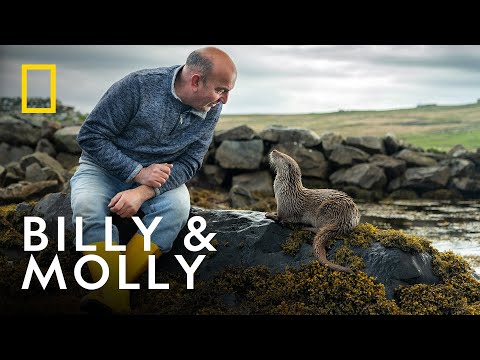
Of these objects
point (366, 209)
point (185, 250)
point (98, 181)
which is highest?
point (98, 181)

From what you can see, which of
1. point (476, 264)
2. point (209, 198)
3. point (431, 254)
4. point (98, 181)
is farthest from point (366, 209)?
point (98, 181)

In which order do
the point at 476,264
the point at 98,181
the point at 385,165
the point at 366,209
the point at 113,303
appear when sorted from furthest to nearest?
the point at 385,165
the point at 366,209
the point at 476,264
the point at 98,181
the point at 113,303

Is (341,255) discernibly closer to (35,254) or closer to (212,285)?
(212,285)

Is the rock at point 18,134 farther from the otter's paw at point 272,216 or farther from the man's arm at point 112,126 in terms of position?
the otter's paw at point 272,216

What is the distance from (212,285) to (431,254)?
2019 mm

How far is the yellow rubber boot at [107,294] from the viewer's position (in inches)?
200

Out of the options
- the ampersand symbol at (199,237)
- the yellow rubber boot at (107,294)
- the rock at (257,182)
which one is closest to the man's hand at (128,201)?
the yellow rubber boot at (107,294)

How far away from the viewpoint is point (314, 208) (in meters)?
5.84

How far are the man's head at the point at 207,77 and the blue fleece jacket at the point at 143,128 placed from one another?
0.15 meters

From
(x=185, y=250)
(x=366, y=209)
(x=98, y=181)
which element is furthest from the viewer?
(x=366, y=209)

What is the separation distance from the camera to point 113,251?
17.4 ft

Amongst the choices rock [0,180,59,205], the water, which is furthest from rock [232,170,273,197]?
rock [0,180,59,205]

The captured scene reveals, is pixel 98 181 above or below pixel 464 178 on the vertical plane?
above

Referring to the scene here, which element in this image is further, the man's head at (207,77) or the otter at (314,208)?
the otter at (314,208)
